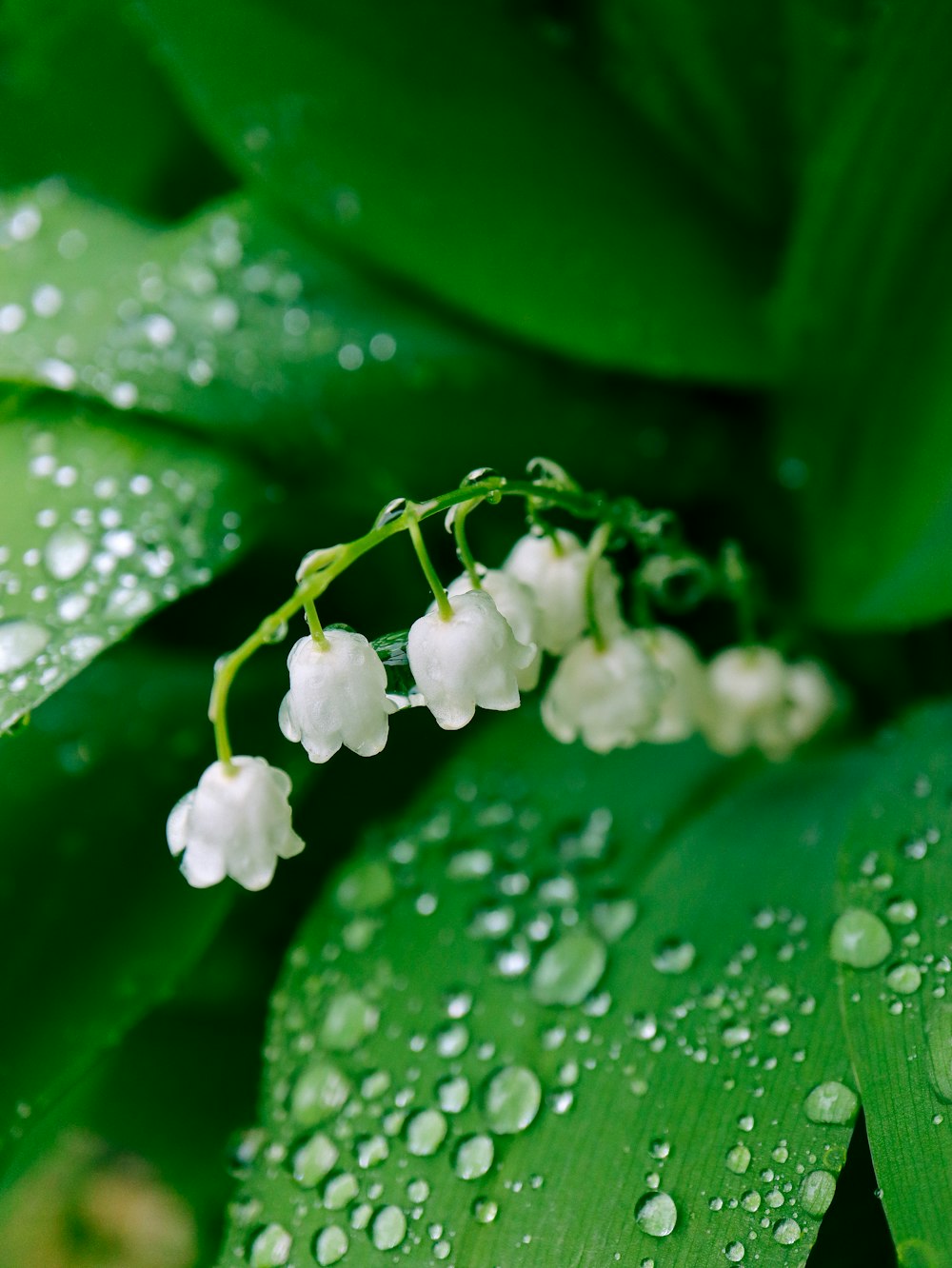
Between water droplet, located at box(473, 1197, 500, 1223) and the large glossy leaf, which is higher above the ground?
the large glossy leaf

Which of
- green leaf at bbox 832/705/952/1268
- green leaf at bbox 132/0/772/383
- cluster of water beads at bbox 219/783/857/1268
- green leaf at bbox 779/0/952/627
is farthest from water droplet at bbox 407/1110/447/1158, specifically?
green leaf at bbox 132/0/772/383

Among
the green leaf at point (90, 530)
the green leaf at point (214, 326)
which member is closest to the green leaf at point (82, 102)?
the green leaf at point (214, 326)

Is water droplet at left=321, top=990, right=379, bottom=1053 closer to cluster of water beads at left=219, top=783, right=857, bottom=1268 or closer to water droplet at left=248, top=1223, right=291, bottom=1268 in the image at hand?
cluster of water beads at left=219, top=783, right=857, bottom=1268

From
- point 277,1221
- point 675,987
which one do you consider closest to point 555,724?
point 675,987

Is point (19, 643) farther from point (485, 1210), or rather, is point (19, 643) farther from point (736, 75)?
point (736, 75)

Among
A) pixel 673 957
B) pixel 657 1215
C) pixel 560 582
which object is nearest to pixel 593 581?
pixel 560 582

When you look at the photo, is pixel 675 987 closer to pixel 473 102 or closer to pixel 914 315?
pixel 914 315

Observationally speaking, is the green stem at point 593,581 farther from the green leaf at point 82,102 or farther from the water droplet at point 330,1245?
the green leaf at point 82,102
